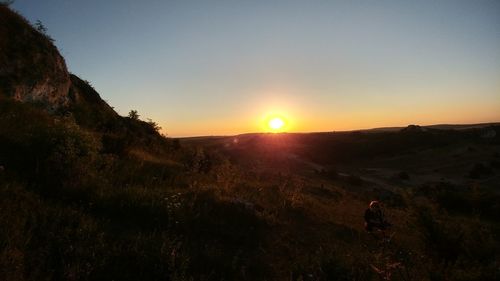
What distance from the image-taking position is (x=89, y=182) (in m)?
8.02

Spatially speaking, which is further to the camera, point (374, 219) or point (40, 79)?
point (40, 79)

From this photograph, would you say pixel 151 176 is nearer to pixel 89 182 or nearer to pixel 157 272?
pixel 89 182

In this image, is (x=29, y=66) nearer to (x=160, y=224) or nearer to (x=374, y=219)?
(x=160, y=224)

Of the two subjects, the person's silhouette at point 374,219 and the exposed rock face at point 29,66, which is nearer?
the person's silhouette at point 374,219

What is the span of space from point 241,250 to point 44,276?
297cm

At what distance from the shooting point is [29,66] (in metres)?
14.7

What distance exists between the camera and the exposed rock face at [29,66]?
1382cm

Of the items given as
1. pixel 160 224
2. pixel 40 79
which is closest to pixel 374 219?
pixel 160 224

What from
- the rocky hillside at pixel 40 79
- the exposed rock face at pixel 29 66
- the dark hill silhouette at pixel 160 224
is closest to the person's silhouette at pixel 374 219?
the dark hill silhouette at pixel 160 224

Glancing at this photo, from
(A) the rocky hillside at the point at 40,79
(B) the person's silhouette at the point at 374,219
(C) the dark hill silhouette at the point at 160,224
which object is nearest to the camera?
(B) the person's silhouette at the point at 374,219

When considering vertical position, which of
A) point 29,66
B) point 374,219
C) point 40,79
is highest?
point 29,66

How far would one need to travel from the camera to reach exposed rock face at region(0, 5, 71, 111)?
13.8m

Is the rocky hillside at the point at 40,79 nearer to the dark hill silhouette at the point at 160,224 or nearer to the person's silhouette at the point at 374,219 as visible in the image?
the dark hill silhouette at the point at 160,224

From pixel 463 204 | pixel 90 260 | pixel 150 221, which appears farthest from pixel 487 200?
pixel 90 260
